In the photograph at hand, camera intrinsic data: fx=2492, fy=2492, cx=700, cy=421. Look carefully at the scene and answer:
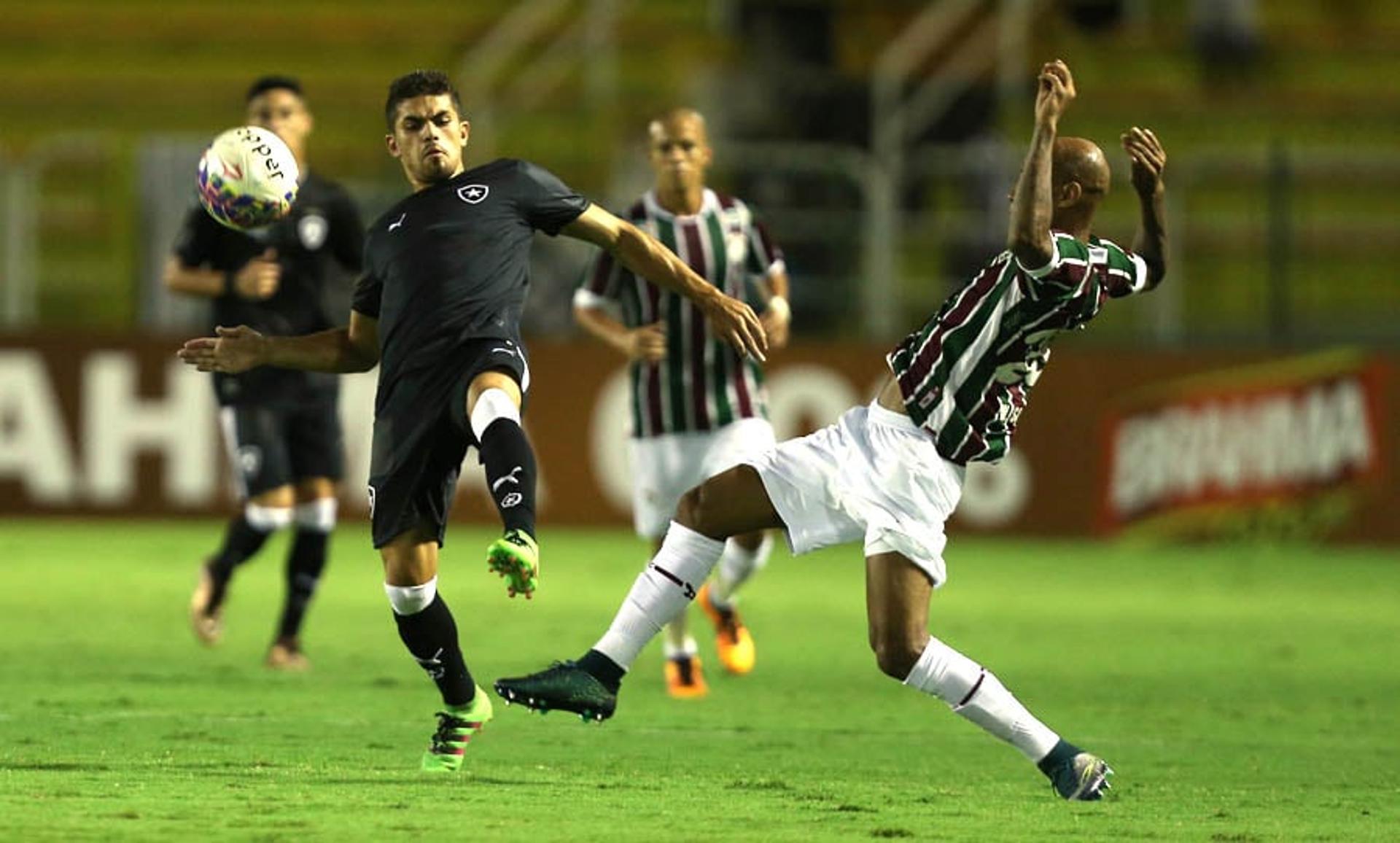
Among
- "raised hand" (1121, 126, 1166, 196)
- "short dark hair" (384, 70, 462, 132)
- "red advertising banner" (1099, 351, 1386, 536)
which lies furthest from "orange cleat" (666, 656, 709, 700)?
"red advertising banner" (1099, 351, 1386, 536)

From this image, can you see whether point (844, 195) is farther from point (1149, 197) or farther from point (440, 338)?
point (440, 338)

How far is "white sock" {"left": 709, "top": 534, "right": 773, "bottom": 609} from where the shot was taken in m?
10.3

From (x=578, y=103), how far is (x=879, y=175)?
4558mm

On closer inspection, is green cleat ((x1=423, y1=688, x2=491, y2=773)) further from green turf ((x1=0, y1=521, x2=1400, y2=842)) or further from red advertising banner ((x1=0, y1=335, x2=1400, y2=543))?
red advertising banner ((x1=0, y1=335, x2=1400, y2=543))

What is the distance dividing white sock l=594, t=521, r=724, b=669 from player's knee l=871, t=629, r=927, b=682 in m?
0.63

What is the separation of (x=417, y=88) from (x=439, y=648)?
1649mm

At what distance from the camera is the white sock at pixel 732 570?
33.9 ft

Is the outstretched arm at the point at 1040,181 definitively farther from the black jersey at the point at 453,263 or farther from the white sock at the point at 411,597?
the white sock at the point at 411,597

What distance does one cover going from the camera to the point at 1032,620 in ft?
42.6

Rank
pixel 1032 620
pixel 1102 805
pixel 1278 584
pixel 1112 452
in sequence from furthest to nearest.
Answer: pixel 1112 452 < pixel 1278 584 < pixel 1032 620 < pixel 1102 805

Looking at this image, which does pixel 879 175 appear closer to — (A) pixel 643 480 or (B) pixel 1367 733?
(A) pixel 643 480

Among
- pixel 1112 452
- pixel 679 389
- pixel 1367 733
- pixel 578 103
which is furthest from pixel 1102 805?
pixel 578 103

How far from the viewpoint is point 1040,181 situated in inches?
261

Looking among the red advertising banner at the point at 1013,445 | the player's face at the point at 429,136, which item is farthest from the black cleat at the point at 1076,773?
the red advertising banner at the point at 1013,445
